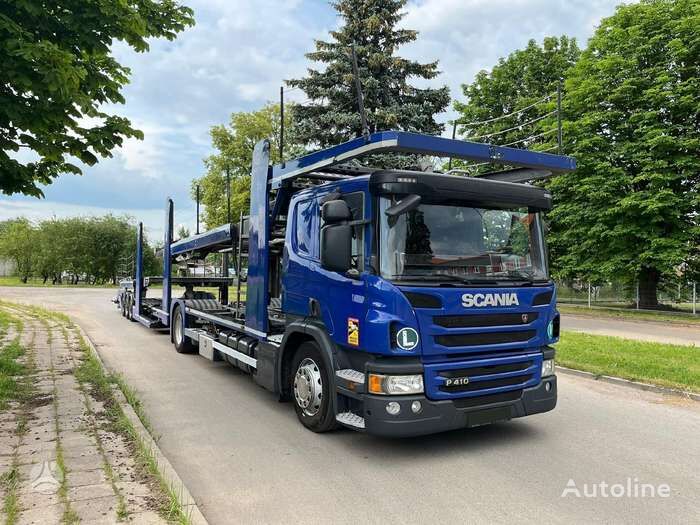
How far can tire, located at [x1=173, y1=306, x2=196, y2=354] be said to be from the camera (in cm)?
1031

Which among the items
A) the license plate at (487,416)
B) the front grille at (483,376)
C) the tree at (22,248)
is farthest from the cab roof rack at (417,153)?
the tree at (22,248)

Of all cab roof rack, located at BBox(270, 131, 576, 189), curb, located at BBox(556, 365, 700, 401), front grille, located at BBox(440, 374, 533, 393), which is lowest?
curb, located at BBox(556, 365, 700, 401)

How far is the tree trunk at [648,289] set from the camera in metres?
22.5

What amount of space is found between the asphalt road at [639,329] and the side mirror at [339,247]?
434 inches

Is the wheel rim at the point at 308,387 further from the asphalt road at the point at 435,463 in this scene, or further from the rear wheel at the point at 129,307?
the rear wheel at the point at 129,307

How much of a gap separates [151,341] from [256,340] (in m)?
6.28

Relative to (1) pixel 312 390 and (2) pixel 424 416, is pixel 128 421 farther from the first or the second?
(2) pixel 424 416

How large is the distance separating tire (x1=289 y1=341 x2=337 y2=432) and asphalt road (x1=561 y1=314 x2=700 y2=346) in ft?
35.2

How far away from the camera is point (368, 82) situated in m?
20.9

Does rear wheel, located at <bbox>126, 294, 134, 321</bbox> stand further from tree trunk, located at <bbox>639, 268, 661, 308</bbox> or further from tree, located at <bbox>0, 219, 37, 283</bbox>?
tree, located at <bbox>0, 219, 37, 283</bbox>

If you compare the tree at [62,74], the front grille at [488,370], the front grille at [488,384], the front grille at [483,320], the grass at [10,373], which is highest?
the tree at [62,74]

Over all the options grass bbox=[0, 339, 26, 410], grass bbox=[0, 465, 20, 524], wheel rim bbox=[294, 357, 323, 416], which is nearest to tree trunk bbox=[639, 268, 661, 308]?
wheel rim bbox=[294, 357, 323, 416]

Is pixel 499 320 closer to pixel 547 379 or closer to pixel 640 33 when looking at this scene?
pixel 547 379

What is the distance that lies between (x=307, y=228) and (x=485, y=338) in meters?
2.27
